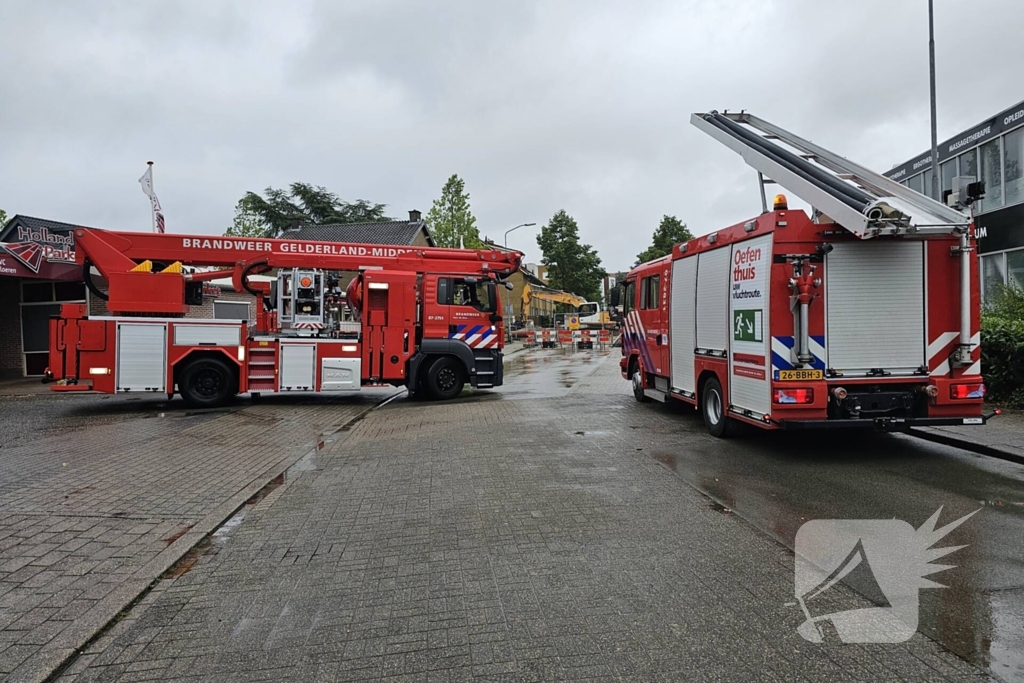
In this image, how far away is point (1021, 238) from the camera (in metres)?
18.1

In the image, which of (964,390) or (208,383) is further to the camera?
(208,383)

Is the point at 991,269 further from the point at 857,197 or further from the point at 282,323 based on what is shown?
the point at 282,323

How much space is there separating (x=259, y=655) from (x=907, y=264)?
23.5ft

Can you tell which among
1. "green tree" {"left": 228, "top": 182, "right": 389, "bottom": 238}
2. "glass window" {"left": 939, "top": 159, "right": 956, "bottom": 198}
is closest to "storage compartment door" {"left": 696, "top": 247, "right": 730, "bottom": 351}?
"glass window" {"left": 939, "top": 159, "right": 956, "bottom": 198}

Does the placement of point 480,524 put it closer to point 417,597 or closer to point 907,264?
point 417,597

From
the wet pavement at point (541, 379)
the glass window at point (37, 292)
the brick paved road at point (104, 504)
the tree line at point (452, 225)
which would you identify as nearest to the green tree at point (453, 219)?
the tree line at point (452, 225)

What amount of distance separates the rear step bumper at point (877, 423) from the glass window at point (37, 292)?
75.2 ft

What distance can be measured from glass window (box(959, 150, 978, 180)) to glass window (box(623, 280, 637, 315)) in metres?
14.2

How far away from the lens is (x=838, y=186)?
294 inches

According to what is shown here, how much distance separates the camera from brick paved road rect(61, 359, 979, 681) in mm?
3053

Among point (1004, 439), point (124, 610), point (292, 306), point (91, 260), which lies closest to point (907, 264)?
point (1004, 439)

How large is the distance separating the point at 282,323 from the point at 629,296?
7167 mm

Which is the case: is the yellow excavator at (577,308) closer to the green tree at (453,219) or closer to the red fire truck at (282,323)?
the green tree at (453,219)

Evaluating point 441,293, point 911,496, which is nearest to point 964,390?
Result: point 911,496
